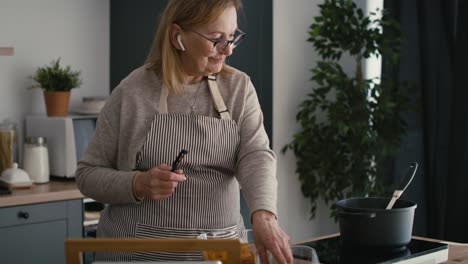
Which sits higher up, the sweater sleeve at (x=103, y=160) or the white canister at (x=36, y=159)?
the sweater sleeve at (x=103, y=160)

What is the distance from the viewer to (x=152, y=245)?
62.4 inches

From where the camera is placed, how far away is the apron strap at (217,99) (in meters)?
2.29

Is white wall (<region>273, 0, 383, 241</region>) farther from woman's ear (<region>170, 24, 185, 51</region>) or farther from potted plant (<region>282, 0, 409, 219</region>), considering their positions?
woman's ear (<region>170, 24, 185, 51</region>)

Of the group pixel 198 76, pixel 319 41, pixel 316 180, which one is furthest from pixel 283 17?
pixel 198 76

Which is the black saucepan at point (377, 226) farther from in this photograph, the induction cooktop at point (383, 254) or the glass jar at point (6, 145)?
the glass jar at point (6, 145)

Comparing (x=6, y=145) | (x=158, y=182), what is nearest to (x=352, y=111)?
(x=6, y=145)

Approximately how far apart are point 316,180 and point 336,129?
0.38 m

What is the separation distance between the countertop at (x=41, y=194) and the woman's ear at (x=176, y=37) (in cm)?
153

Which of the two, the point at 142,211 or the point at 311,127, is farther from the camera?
the point at 311,127

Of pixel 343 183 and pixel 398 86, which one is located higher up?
pixel 398 86

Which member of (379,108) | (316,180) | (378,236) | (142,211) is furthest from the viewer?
(316,180)

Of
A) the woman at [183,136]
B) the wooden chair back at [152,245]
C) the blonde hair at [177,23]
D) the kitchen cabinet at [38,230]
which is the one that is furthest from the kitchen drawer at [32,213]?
the wooden chair back at [152,245]

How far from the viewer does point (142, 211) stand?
7.39 feet

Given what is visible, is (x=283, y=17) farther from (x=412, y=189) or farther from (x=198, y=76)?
(x=198, y=76)
